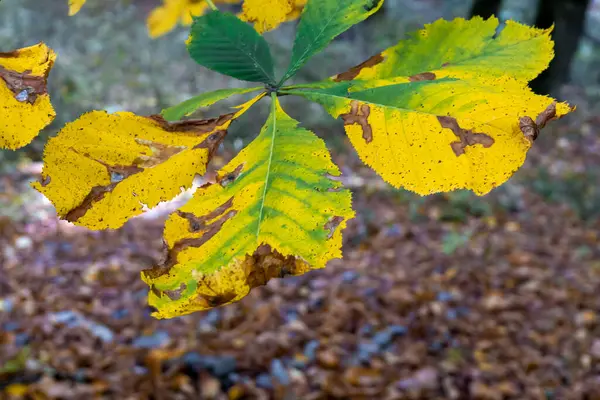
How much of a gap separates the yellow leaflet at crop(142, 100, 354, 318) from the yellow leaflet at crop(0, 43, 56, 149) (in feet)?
0.42

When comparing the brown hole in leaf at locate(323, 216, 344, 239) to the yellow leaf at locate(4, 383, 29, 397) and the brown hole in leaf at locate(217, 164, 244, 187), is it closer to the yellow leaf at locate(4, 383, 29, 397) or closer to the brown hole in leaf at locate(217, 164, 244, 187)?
the brown hole in leaf at locate(217, 164, 244, 187)

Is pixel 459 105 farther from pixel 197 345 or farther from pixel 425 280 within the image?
pixel 425 280

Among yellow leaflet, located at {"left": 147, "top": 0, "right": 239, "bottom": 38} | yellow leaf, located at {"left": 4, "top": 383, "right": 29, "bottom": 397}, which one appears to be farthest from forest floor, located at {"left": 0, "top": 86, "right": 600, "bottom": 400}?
yellow leaflet, located at {"left": 147, "top": 0, "right": 239, "bottom": 38}

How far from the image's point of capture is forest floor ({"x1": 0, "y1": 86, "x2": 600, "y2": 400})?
2326mm

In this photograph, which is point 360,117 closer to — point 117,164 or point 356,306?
point 117,164

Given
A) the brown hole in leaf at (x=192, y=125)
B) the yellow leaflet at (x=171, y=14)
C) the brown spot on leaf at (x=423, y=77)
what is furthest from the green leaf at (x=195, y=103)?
the yellow leaflet at (x=171, y=14)

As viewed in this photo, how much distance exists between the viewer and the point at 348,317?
277 cm

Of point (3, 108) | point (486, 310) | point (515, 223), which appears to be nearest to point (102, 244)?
point (486, 310)

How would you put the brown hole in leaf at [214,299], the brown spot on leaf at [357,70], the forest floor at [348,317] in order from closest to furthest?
the brown hole in leaf at [214,299] < the brown spot on leaf at [357,70] < the forest floor at [348,317]

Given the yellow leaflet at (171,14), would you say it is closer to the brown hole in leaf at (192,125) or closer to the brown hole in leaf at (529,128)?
the brown hole in leaf at (192,125)

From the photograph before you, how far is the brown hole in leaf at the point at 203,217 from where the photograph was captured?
0.36 m

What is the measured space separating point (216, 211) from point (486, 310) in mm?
2788

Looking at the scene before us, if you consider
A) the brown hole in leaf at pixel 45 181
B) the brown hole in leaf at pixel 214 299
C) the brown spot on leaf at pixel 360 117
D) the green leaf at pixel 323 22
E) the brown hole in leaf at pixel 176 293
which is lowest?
the brown hole in leaf at pixel 214 299

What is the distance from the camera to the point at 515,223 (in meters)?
3.71
